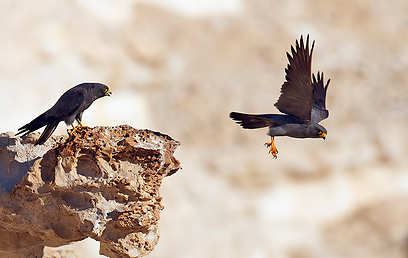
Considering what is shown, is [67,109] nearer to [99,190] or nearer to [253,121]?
[99,190]

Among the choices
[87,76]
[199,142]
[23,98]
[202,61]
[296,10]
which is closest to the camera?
[23,98]

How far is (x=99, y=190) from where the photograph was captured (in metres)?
6.41

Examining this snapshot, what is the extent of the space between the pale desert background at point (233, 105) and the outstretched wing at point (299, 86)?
1071 cm

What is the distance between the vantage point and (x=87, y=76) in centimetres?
1814

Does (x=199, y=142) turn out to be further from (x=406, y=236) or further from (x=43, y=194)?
(x=43, y=194)

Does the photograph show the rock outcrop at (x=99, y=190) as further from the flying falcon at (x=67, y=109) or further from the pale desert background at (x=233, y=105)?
the pale desert background at (x=233, y=105)

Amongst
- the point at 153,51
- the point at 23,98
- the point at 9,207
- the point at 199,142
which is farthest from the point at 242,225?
the point at 9,207

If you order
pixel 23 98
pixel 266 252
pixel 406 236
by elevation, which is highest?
pixel 23 98

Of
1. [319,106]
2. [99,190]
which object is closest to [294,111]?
[319,106]

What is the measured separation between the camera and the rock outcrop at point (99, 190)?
20.6 feet

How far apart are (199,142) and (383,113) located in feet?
23.9

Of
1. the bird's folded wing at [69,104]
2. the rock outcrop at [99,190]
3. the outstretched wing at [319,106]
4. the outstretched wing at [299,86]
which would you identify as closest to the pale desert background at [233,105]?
the outstretched wing at [319,106]

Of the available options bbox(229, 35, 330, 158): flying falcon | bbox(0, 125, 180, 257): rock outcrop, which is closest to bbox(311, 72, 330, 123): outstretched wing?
bbox(229, 35, 330, 158): flying falcon

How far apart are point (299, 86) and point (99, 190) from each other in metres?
2.67
